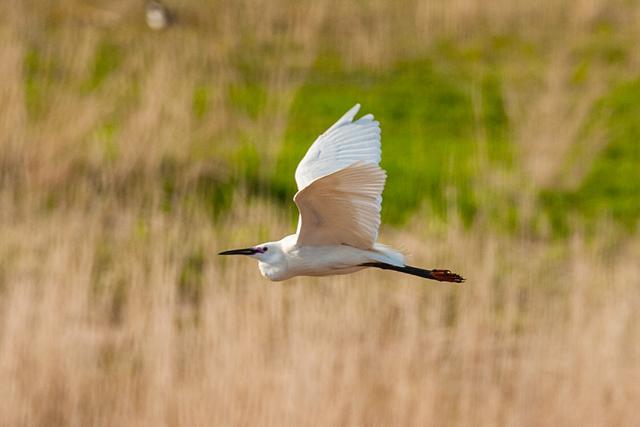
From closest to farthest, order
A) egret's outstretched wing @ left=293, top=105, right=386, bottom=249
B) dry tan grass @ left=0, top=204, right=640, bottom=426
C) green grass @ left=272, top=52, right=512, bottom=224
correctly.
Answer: egret's outstretched wing @ left=293, top=105, right=386, bottom=249 → dry tan grass @ left=0, top=204, right=640, bottom=426 → green grass @ left=272, top=52, right=512, bottom=224

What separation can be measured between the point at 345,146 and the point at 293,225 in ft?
7.13

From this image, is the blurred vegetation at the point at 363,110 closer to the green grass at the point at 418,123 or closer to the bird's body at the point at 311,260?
the green grass at the point at 418,123

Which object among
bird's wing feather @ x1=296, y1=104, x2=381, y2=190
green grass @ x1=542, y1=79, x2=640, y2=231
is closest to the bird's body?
bird's wing feather @ x1=296, y1=104, x2=381, y2=190

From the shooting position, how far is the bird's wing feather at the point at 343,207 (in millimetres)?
2160

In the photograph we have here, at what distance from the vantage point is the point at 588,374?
12.1ft

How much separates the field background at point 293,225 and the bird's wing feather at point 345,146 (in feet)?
3.15

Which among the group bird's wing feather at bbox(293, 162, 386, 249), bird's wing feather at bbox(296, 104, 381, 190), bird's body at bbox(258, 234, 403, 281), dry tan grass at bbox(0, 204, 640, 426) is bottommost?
dry tan grass at bbox(0, 204, 640, 426)

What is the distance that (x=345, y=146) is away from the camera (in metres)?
2.71

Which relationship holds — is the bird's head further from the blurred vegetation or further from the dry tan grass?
the blurred vegetation

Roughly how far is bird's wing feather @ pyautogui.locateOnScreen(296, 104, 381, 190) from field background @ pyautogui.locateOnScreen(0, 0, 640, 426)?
959 mm

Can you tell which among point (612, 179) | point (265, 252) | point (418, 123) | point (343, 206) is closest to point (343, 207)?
point (343, 206)

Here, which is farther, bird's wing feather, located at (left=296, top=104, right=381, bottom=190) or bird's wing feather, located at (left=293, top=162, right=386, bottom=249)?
bird's wing feather, located at (left=296, top=104, right=381, bottom=190)

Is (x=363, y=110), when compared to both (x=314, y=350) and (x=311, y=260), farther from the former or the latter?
(x=311, y=260)

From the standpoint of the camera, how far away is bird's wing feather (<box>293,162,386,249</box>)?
216 cm
